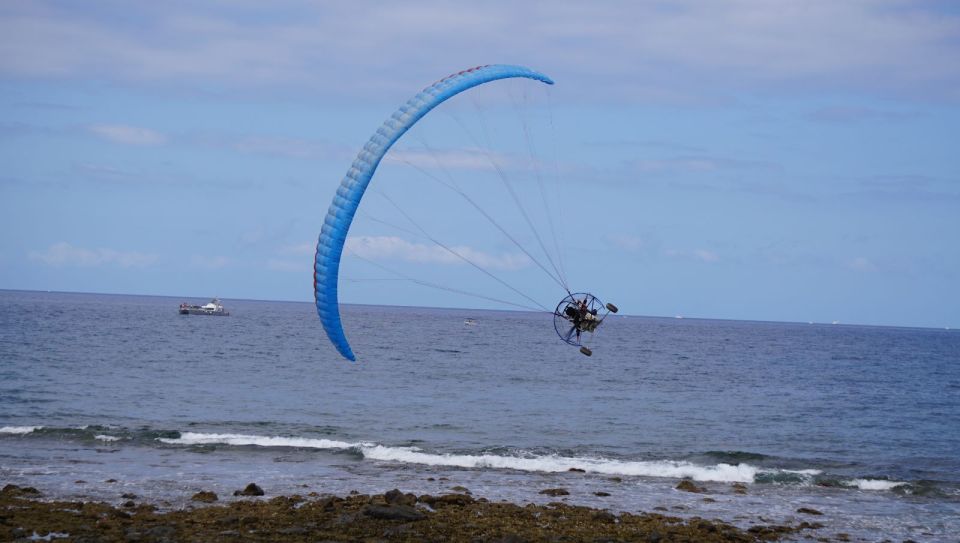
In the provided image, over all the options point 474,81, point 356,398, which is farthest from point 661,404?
point 474,81

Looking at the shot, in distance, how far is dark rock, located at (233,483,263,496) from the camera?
66.4 feet

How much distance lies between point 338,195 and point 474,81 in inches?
151

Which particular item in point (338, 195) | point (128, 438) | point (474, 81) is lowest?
point (128, 438)

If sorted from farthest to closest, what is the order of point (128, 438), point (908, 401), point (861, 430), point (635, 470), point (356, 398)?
point (908, 401) → point (356, 398) → point (861, 430) → point (128, 438) → point (635, 470)

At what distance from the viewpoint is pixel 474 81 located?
2061cm

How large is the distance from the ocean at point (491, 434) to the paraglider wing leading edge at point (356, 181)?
4.41 meters

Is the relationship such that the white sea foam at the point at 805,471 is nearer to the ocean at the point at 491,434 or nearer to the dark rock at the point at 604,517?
the ocean at the point at 491,434

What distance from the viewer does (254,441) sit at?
2889 cm

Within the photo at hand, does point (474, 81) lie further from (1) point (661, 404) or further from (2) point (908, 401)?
(2) point (908, 401)

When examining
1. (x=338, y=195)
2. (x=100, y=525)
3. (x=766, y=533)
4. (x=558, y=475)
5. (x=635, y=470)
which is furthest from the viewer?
(x=635, y=470)

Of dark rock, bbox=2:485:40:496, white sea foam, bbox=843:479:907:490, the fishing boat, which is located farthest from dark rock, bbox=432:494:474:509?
→ the fishing boat

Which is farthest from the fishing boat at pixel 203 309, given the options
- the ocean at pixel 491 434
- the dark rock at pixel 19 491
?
the dark rock at pixel 19 491

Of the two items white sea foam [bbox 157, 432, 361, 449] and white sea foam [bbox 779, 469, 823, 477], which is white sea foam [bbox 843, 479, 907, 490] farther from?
white sea foam [bbox 157, 432, 361, 449]

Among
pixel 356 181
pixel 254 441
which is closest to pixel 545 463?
pixel 254 441
